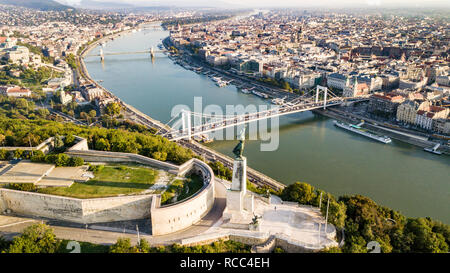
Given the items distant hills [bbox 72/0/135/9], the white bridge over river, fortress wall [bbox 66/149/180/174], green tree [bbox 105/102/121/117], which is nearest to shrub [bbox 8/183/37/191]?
fortress wall [bbox 66/149/180/174]

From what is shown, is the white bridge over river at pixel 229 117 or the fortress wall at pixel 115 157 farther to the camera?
the white bridge over river at pixel 229 117

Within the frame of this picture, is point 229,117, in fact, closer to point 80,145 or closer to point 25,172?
point 80,145

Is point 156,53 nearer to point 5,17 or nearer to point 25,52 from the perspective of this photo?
point 25,52

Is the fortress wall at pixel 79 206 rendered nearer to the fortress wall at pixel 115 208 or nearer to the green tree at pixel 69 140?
the fortress wall at pixel 115 208

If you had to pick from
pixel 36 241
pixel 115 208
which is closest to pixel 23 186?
pixel 36 241

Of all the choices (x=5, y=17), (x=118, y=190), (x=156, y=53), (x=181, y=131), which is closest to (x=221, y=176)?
(x=118, y=190)

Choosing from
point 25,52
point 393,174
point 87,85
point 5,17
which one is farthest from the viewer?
point 5,17

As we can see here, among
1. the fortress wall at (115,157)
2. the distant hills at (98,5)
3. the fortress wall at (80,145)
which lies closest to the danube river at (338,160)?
the fortress wall at (115,157)
